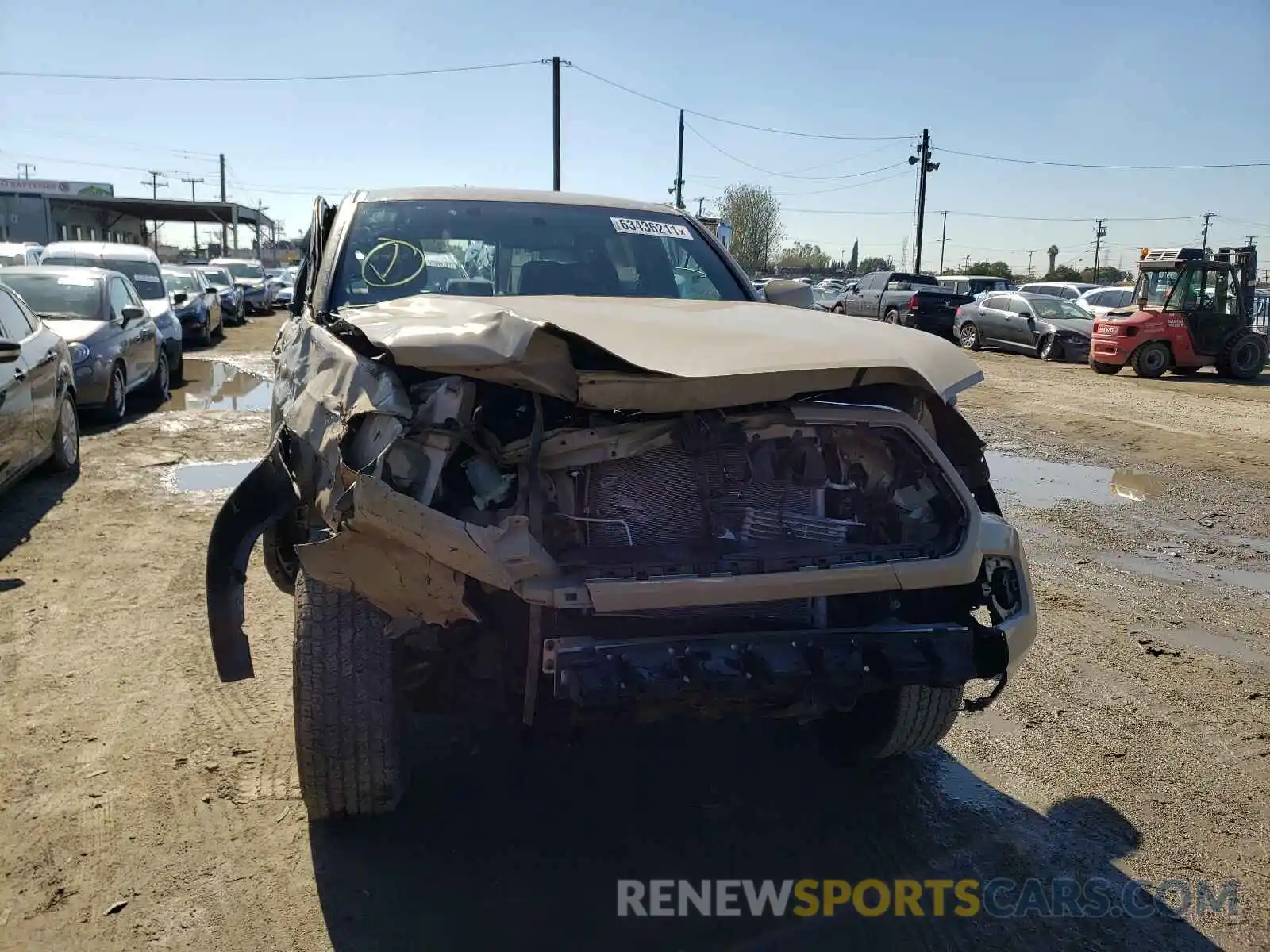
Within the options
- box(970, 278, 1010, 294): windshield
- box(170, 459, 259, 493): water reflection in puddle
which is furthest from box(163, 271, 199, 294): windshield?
box(970, 278, 1010, 294): windshield

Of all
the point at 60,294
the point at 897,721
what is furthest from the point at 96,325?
the point at 897,721

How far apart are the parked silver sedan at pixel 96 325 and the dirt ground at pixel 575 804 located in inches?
164

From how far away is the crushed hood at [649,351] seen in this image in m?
2.50

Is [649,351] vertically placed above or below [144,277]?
below

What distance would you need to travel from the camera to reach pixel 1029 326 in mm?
21391

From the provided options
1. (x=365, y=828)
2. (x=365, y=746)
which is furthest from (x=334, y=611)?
(x=365, y=828)

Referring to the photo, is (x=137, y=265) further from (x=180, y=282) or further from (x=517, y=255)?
(x=517, y=255)

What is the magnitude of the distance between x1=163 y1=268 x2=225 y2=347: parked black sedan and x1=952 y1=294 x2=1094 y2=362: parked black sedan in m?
16.7

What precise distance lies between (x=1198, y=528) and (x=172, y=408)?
33.1 feet

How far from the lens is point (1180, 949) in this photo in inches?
100

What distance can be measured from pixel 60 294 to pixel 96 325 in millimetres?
885

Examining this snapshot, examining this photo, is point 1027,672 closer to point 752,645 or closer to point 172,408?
point 752,645

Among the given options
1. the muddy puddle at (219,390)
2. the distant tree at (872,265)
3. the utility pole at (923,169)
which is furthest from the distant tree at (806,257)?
the muddy puddle at (219,390)

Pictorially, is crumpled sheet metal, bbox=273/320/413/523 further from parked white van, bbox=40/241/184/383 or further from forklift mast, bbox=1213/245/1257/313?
forklift mast, bbox=1213/245/1257/313
